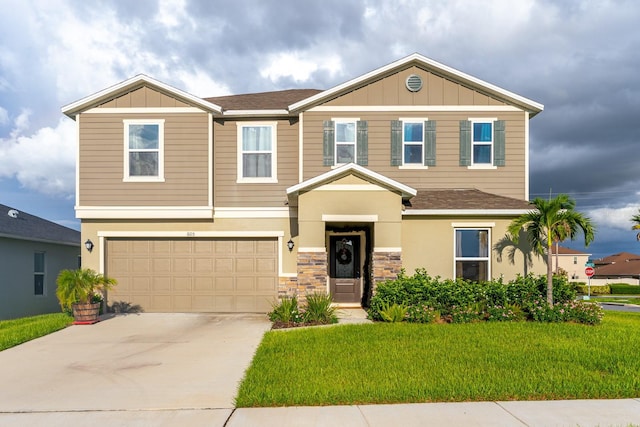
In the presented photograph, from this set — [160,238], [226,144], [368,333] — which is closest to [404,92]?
[226,144]

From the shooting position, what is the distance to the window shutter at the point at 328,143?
43.0 feet

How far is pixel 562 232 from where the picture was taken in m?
11.0

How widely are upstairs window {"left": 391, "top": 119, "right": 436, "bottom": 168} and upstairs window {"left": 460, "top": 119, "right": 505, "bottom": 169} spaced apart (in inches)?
36.6

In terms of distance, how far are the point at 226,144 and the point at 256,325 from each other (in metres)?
5.54

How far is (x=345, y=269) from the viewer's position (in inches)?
531

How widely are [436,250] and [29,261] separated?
13.6 m

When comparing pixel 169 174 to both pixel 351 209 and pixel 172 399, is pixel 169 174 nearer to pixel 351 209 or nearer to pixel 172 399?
pixel 351 209

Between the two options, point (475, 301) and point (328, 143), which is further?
point (328, 143)

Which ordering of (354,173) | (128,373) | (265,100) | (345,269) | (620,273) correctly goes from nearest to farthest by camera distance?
(128,373) → (354,173) → (345,269) → (265,100) → (620,273)

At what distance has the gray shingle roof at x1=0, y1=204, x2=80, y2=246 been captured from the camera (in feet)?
47.1

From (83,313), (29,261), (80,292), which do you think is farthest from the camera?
(29,261)

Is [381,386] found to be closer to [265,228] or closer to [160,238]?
[265,228]

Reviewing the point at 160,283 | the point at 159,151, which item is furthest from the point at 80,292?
the point at 159,151

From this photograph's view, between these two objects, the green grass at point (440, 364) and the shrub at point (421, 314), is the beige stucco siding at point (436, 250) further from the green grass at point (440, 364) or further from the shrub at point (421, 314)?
the green grass at point (440, 364)
